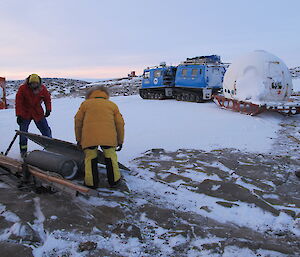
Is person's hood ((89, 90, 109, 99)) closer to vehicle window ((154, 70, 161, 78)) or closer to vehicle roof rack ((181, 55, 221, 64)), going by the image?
vehicle roof rack ((181, 55, 221, 64))

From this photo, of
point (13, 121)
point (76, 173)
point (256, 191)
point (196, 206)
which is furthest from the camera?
point (13, 121)

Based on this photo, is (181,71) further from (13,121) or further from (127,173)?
(127,173)

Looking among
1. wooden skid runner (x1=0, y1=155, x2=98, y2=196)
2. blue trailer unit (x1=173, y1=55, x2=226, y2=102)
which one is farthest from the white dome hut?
wooden skid runner (x1=0, y1=155, x2=98, y2=196)

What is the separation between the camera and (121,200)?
3.62 meters

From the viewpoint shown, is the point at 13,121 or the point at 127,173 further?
the point at 13,121

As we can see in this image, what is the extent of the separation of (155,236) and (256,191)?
1.83 meters

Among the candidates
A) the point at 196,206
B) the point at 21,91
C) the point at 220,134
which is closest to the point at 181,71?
the point at 220,134

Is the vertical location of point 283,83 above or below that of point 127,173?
above

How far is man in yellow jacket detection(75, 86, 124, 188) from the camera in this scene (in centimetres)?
373

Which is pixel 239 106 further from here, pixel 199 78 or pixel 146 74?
pixel 146 74

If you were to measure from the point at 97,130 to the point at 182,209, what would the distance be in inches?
61.4

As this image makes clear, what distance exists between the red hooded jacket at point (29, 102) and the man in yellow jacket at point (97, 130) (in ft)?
6.35

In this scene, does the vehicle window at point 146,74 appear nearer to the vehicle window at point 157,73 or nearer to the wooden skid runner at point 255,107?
the vehicle window at point 157,73

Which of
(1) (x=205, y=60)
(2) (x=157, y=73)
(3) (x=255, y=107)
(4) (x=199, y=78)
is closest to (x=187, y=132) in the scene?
(3) (x=255, y=107)
